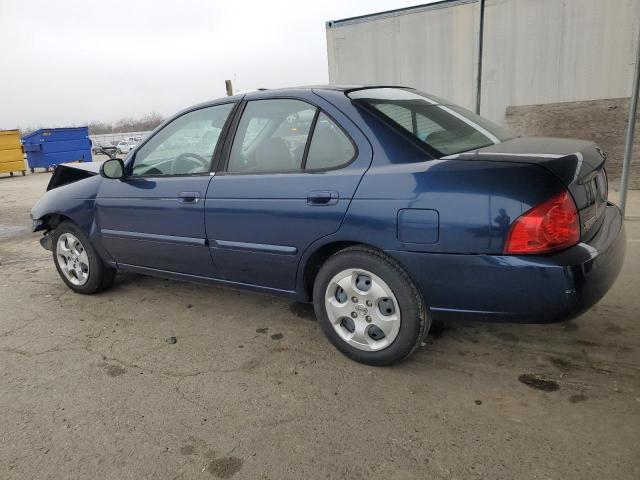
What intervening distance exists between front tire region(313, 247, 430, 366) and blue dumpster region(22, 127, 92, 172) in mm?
20241

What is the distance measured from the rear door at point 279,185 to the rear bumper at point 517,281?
535 millimetres

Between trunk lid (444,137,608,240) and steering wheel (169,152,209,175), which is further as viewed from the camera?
steering wheel (169,152,209,175)

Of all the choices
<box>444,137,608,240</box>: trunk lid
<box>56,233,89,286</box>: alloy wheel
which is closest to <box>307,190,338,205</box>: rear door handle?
<box>444,137,608,240</box>: trunk lid

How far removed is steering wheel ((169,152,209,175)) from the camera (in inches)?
135

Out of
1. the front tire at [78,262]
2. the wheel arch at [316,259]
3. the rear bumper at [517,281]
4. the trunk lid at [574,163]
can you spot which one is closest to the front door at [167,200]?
the front tire at [78,262]

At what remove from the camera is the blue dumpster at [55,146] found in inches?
772

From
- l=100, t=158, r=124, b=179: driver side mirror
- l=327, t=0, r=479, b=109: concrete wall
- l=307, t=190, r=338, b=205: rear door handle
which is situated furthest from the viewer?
l=327, t=0, r=479, b=109: concrete wall

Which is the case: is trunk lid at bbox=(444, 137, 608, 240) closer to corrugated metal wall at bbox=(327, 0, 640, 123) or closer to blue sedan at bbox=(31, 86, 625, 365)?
blue sedan at bbox=(31, 86, 625, 365)

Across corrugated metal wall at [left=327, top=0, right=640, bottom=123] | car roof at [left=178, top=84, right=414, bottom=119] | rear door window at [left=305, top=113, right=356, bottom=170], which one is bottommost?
rear door window at [left=305, top=113, right=356, bottom=170]

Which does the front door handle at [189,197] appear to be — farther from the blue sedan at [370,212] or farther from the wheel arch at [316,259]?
the wheel arch at [316,259]

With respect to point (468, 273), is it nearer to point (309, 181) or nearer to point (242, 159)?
point (309, 181)

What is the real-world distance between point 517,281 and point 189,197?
2169mm

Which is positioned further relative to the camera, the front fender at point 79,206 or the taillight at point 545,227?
the front fender at point 79,206

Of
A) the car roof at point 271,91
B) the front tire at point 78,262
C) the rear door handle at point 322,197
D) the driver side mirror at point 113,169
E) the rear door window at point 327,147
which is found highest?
the car roof at point 271,91
